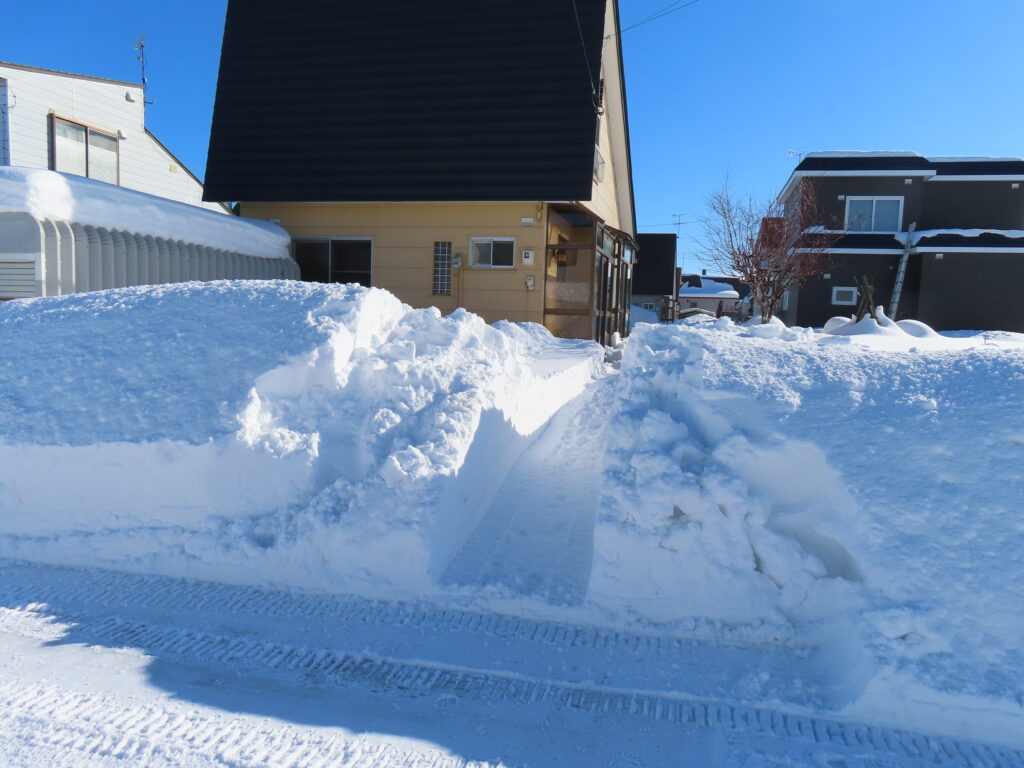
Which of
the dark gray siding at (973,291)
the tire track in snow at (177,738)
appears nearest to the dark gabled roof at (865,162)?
the dark gray siding at (973,291)

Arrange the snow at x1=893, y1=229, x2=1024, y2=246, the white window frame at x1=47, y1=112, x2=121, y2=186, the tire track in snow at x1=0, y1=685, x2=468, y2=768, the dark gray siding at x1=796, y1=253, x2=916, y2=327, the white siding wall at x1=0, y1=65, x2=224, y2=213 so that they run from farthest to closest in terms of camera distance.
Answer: the dark gray siding at x1=796, y1=253, x2=916, y2=327 < the snow at x1=893, y1=229, x2=1024, y2=246 < the white window frame at x1=47, y1=112, x2=121, y2=186 < the white siding wall at x1=0, y1=65, x2=224, y2=213 < the tire track in snow at x1=0, y1=685, x2=468, y2=768

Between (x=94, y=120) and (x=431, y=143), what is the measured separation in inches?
316

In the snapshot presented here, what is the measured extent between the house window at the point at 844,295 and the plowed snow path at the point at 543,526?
662 inches

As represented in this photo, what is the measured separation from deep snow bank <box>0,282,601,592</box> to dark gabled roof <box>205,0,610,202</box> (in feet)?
22.8

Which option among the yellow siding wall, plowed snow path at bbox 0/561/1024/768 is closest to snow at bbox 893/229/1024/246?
the yellow siding wall

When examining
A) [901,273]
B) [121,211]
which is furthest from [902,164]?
[121,211]

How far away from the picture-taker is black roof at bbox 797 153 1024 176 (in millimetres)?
19953

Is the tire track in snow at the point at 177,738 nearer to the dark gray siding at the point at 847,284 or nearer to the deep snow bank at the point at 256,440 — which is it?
the deep snow bank at the point at 256,440

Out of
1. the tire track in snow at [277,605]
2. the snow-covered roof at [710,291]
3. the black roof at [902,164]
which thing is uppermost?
the black roof at [902,164]

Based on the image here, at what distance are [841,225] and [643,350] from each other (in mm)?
18207

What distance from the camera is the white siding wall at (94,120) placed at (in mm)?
12844

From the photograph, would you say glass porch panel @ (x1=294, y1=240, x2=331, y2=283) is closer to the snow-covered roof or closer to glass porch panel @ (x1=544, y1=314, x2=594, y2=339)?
glass porch panel @ (x1=544, y1=314, x2=594, y2=339)

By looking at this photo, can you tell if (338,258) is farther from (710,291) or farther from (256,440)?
(710,291)

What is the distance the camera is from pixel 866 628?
2.90 m
